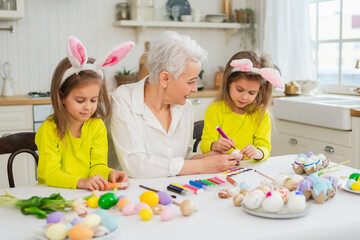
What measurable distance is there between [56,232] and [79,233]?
0.18 feet

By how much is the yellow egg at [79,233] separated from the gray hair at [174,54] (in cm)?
100

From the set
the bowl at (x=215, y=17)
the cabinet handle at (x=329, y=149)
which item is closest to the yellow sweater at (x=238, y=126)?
the cabinet handle at (x=329, y=149)

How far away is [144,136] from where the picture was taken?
6.38ft

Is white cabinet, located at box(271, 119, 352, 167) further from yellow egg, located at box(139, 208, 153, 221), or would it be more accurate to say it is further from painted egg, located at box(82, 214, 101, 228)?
painted egg, located at box(82, 214, 101, 228)

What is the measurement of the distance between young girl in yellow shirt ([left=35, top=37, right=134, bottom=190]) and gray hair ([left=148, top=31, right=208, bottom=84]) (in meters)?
0.22

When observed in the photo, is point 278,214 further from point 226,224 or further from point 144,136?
point 144,136

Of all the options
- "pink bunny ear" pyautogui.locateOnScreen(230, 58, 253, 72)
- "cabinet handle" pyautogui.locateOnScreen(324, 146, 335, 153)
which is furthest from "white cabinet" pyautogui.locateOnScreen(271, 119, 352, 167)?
"pink bunny ear" pyautogui.locateOnScreen(230, 58, 253, 72)

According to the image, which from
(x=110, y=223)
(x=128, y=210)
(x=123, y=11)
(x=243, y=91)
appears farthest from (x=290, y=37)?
(x=110, y=223)

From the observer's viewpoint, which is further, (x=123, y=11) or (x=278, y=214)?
(x=123, y=11)

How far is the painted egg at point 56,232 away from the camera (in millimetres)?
1001

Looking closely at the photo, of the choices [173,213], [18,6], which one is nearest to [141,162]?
[173,213]

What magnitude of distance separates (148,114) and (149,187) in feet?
1.66

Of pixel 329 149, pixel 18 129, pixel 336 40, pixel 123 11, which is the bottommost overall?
pixel 329 149

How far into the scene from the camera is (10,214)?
1230mm
